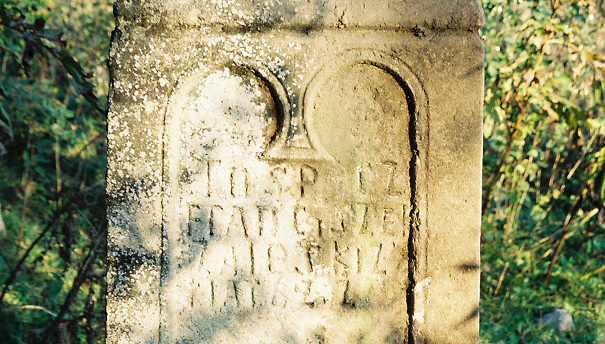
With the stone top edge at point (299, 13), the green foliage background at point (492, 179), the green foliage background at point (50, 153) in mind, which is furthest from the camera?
the green foliage background at point (50, 153)

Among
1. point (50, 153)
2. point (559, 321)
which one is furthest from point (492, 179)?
point (50, 153)

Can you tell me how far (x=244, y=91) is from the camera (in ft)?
5.16

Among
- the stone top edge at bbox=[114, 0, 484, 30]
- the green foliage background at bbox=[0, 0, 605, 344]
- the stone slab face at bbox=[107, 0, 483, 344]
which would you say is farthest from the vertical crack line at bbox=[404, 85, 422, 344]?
the green foliage background at bbox=[0, 0, 605, 344]

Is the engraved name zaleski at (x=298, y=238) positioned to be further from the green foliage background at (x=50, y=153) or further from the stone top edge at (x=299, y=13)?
the green foliage background at (x=50, y=153)

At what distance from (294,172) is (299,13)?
502mm

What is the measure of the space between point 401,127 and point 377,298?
58cm

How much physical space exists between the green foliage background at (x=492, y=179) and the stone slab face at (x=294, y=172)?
0.98 meters

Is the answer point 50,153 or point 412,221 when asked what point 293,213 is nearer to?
point 412,221

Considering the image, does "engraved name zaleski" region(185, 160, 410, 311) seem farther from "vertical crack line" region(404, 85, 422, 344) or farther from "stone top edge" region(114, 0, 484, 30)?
"stone top edge" region(114, 0, 484, 30)

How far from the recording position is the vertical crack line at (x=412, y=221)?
5.18 feet

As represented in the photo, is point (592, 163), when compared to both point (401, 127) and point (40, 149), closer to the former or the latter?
point (401, 127)

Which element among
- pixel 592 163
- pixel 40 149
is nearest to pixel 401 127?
pixel 592 163

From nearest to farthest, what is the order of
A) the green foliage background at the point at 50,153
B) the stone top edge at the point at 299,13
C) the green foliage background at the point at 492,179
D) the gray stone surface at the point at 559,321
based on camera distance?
the stone top edge at the point at 299,13, the green foliage background at the point at 492,179, the gray stone surface at the point at 559,321, the green foliage background at the point at 50,153

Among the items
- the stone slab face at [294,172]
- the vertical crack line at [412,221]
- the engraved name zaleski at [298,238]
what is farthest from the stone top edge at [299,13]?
the engraved name zaleski at [298,238]
